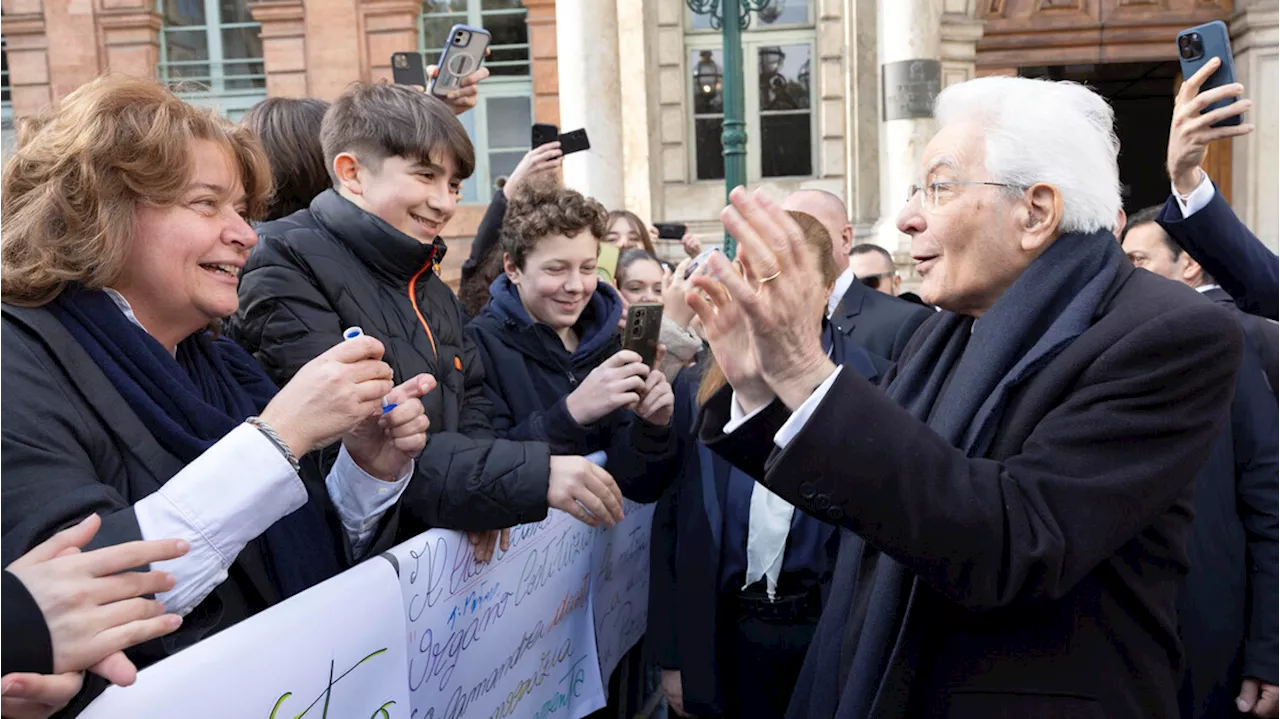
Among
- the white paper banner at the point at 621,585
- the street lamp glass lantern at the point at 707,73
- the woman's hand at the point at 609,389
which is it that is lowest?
the white paper banner at the point at 621,585

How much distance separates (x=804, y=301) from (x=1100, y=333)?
548mm

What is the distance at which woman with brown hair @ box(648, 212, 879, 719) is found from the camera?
10.7ft

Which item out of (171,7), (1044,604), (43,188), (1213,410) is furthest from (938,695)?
(171,7)

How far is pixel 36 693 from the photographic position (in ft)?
4.86

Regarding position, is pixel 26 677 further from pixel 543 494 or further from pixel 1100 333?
pixel 1100 333

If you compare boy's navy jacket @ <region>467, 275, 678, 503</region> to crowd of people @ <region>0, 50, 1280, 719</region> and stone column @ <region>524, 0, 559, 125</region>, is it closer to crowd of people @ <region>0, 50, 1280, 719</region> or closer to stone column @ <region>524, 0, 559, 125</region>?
crowd of people @ <region>0, 50, 1280, 719</region>

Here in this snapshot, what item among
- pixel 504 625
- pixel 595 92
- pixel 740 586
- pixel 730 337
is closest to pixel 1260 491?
pixel 740 586

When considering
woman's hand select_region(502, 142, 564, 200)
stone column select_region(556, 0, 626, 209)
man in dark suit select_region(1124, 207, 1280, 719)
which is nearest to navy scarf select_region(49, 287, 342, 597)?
woman's hand select_region(502, 142, 564, 200)

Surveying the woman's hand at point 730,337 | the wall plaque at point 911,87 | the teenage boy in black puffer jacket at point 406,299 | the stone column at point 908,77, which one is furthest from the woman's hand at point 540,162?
the wall plaque at point 911,87

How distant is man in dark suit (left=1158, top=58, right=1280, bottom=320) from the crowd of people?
0.02 meters

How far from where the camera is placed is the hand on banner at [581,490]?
8.72ft

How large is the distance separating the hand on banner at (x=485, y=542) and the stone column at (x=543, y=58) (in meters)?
13.7

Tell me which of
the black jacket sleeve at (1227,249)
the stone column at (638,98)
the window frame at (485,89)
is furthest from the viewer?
the window frame at (485,89)

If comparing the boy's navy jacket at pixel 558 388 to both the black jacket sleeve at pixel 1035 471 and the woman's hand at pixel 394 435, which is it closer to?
the woman's hand at pixel 394 435
